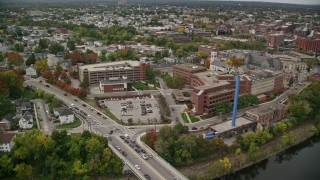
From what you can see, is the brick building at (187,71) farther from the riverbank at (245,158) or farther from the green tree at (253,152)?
the green tree at (253,152)

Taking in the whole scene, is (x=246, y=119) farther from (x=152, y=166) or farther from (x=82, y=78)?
(x=82, y=78)

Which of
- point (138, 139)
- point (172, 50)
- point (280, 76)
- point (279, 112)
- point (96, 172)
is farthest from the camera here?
point (172, 50)

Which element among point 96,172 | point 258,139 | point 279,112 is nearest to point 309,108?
point 279,112

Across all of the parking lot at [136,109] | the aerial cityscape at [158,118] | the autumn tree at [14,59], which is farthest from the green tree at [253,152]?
the autumn tree at [14,59]

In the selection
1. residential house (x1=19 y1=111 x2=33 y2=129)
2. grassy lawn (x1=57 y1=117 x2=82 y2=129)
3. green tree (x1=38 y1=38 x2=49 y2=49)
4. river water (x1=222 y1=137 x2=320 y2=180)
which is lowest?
river water (x1=222 y1=137 x2=320 y2=180)

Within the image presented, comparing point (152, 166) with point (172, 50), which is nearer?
point (152, 166)

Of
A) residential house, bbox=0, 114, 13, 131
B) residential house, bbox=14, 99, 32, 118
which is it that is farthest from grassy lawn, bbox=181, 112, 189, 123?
residential house, bbox=0, 114, 13, 131

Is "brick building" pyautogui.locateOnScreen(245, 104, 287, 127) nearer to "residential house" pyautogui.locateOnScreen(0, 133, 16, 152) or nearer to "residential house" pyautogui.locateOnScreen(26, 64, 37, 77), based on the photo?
"residential house" pyautogui.locateOnScreen(0, 133, 16, 152)
